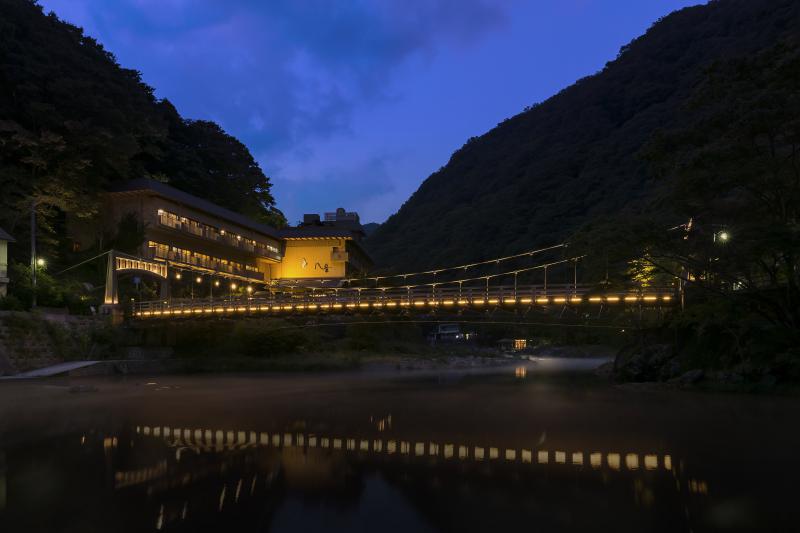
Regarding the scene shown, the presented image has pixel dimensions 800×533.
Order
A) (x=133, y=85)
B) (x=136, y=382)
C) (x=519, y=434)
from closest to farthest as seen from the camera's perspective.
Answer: (x=519, y=434), (x=136, y=382), (x=133, y=85)

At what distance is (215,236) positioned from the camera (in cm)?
5000

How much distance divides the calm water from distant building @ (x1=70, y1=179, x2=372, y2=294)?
28468 millimetres

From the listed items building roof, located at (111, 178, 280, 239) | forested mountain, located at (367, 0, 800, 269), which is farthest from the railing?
forested mountain, located at (367, 0, 800, 269)

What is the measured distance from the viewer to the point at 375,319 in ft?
129

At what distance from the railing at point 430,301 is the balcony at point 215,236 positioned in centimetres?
908

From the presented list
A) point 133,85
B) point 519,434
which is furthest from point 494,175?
point 519,434

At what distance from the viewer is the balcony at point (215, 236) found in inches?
1777

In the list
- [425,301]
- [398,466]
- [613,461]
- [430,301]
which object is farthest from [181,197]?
[613,461]

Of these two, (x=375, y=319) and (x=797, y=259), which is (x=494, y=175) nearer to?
(x=375, y=319)

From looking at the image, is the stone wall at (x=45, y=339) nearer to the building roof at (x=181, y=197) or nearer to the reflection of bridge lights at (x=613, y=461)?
the building roof at (x=181, y=197)

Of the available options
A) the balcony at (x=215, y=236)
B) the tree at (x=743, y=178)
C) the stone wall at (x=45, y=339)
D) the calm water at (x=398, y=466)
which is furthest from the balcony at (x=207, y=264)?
the tree at (x=743, y=178)

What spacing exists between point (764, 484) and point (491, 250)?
75025 millimetres

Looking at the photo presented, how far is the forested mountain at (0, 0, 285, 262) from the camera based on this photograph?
119ft

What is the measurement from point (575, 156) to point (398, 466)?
8897 cm
